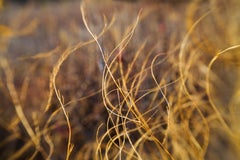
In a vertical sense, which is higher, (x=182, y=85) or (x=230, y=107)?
(x=182, y=85)

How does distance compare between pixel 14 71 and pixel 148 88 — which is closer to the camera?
pixel 148 88

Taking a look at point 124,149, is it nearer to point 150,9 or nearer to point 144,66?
point 144,66

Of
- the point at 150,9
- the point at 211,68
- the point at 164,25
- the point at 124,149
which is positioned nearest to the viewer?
the point at 124,149

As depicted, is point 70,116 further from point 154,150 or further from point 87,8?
point 87,8

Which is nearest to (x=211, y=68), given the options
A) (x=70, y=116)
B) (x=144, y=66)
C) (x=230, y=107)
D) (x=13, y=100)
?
(x=230, y=107)

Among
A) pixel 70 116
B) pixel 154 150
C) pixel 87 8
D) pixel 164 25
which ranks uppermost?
pixel 87 8

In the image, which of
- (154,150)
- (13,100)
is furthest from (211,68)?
(13,100)

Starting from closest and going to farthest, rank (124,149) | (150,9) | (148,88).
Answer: (124,149) → (148,88) → (150,9)
